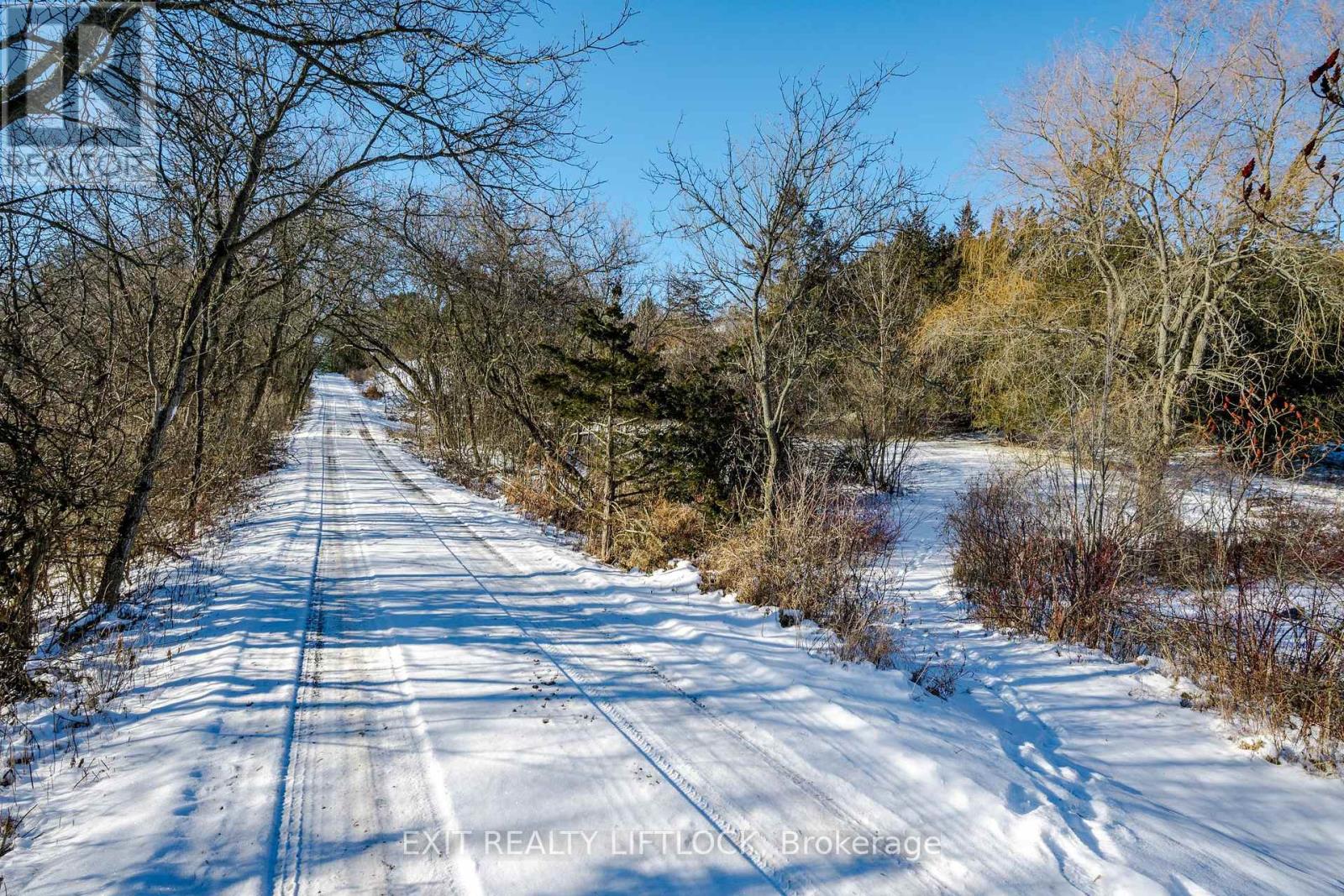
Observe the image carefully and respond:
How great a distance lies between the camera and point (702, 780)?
327 centimetres

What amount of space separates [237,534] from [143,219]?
501 centimetres

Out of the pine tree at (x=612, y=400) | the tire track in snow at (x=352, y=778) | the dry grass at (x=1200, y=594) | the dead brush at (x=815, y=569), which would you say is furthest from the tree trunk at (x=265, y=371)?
the dry grass at (x=1200, y=594)

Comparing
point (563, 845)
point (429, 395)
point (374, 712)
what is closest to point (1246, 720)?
point (563, 845)

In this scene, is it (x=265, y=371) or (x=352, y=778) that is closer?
(x=352, y=778)

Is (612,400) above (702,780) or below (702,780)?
above

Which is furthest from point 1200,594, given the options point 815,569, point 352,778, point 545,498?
point 545,498

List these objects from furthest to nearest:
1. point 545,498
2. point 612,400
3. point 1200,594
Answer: point 545,498 → point 612,400 → point 1200,594

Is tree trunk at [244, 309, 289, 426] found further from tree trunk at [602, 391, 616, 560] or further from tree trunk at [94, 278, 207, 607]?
tree trunk at [602, 391, 616, 560]

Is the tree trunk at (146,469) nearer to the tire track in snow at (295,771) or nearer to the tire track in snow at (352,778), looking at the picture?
the tire track in snow at (295,771)

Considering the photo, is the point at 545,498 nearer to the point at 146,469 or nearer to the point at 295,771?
the point at 146,469

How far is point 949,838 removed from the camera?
2.90 m

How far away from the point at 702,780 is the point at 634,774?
366 mm

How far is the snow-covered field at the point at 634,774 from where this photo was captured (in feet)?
8.66

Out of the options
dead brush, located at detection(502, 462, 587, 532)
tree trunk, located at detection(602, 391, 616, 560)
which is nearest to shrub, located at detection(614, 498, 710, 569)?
tree trunk, located at detection(602, 391, 616, 560)
